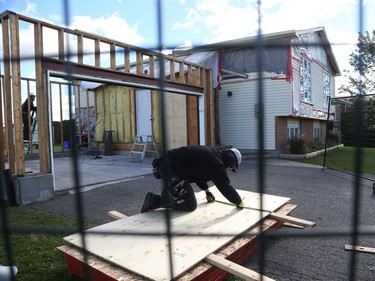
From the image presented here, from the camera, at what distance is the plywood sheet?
2037 mm

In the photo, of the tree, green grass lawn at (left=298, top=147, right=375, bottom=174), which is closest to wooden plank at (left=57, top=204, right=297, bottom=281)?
the tree

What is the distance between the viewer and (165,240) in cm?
249

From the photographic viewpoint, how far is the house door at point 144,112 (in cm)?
1081

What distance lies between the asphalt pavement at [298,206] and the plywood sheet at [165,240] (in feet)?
1.27

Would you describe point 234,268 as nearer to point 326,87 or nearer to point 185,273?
point 185,273

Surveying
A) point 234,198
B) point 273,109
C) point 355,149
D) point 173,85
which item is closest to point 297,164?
point 273,109

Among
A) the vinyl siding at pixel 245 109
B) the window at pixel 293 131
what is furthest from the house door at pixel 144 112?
the window at pixel 293 131

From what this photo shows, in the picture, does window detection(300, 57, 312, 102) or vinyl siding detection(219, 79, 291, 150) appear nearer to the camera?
vinyl siding detection(219, 79, 291, 150)

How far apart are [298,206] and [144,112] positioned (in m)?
7.59

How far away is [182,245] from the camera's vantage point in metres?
2.34

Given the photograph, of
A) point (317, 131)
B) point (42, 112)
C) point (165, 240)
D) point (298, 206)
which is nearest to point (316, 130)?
point (317, 131)

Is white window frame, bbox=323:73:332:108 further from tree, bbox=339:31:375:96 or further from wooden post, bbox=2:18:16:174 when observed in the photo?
tree, bbox=339:31:375:96

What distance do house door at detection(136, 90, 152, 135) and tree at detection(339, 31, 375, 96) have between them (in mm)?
10033

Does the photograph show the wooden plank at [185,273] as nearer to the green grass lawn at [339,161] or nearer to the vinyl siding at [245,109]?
the green grass lawn at [339,161]
